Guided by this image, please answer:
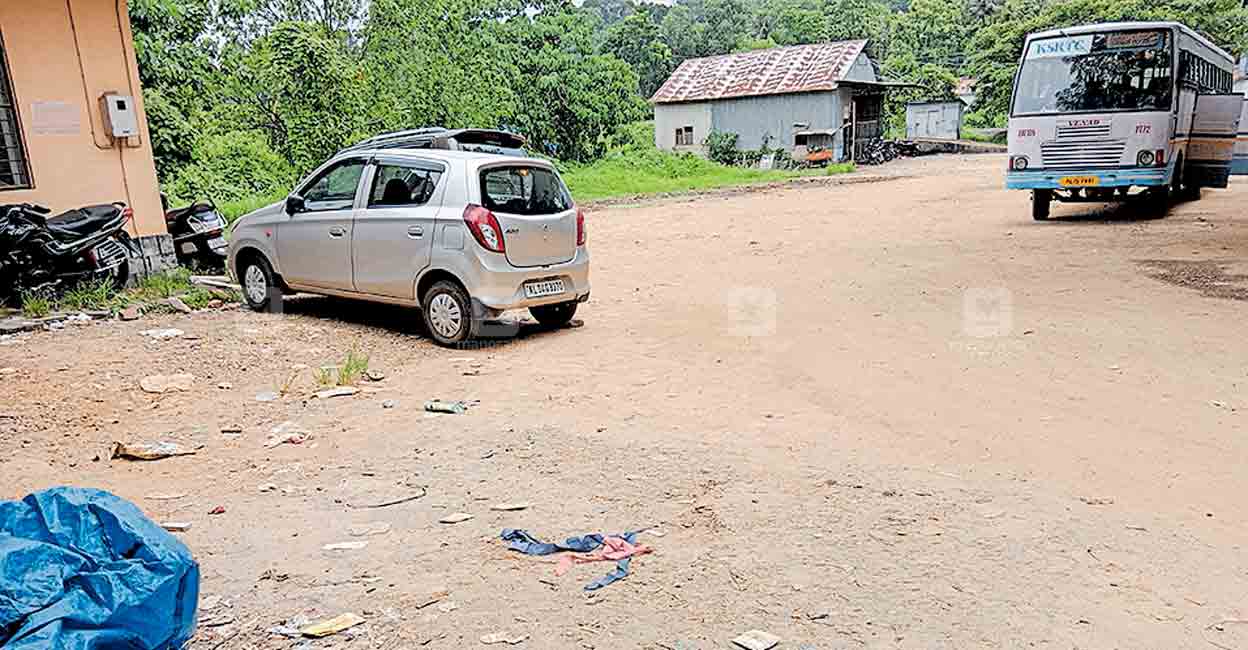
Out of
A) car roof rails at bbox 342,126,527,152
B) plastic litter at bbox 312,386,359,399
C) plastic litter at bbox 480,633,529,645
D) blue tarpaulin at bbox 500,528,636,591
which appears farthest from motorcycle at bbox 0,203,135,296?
plastic litter at bbox 480,633,529,645

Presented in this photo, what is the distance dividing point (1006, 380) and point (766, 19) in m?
61.5

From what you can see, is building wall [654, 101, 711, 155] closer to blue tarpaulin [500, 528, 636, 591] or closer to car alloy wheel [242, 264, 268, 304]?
car alloy wheel [242, 264, 268, 304]

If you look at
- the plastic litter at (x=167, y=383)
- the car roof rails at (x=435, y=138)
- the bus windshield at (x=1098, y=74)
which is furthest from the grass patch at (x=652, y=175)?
the plastic litter at (x=167, y=383)

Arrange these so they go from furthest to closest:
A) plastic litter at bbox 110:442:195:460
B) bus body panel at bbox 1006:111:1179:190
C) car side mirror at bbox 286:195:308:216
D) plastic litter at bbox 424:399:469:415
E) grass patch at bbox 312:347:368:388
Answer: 1. bus body panel at bbox 1006:111:1179:190
2. car side mirror at bbox 286:195:308:216
3. grass patch at bbox 312:347:368:388
4. plastic litter at bbox 424:399:469:415
5. plastic litter at bbox 110:442:195:460

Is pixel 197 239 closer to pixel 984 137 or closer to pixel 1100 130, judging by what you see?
pixel 1100 130

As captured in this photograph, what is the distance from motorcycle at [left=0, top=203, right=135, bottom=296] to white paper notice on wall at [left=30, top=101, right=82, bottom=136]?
931mm

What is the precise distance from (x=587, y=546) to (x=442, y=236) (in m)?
4.19

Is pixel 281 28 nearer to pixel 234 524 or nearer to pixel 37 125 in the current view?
pixel 37 125

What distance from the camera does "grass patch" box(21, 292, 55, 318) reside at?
28.3 feet

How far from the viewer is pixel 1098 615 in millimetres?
3191

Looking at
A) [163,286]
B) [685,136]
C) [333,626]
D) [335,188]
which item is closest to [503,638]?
[333,626]

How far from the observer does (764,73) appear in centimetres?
3881

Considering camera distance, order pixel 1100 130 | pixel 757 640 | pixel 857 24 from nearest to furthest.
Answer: pixel 757 640 → pixel 1100 130 → pixel 857 24

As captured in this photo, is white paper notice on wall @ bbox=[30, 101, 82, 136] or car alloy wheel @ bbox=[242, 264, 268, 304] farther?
white paper notice on wall @ bbox=[30, 101, 82, 136]
